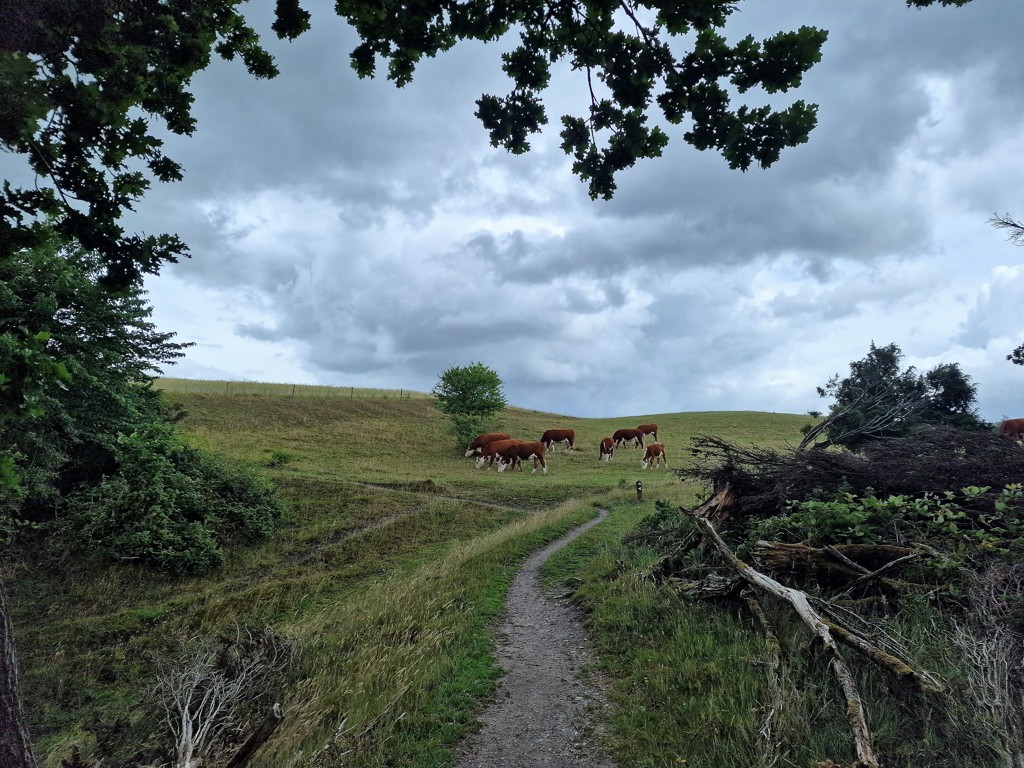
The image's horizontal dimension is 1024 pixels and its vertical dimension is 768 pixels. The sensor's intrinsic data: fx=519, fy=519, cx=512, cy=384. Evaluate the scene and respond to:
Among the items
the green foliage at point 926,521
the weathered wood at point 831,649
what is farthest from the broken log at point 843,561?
the weathered wood at point 831,649

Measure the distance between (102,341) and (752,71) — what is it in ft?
65.4

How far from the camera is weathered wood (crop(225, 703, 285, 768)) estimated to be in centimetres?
441

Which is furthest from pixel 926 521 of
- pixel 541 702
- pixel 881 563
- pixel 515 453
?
pixel 515 453

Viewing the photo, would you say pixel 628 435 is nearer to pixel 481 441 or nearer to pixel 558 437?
pixel 558 437

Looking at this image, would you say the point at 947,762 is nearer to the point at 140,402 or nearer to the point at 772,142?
the point at 772,142

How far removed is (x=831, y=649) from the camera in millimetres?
5117

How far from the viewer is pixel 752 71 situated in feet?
13.8

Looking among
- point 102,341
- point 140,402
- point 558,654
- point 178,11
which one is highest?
point 178,11

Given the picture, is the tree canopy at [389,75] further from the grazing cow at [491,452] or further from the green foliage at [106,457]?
the grazing cow at [491,452]

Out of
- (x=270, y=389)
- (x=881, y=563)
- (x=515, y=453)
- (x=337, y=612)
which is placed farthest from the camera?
(x=270, y=389)

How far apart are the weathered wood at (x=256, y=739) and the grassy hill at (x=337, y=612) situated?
522mm

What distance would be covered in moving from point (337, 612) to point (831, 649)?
8770 mm

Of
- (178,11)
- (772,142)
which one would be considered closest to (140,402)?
(178,11)

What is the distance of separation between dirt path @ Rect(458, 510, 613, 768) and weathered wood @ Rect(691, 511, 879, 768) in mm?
2142
